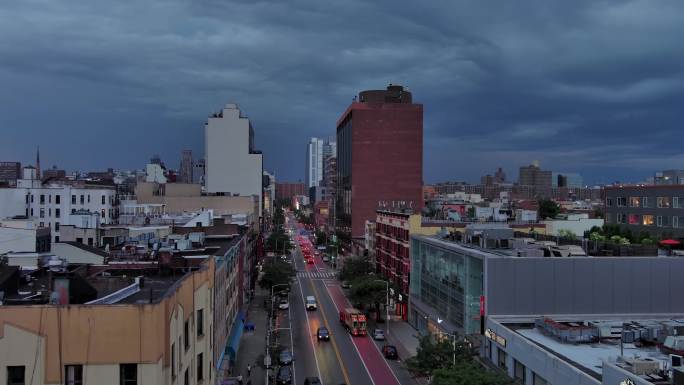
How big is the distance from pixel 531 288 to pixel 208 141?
155 m

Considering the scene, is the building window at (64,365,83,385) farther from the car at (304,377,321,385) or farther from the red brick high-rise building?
the red brick high-rise building

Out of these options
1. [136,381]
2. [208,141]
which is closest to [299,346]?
[136,381]

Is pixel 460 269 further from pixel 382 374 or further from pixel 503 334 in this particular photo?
pixel 503 334

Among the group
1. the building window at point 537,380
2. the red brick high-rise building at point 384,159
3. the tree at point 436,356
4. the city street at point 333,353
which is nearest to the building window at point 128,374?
the building window at point 537,380

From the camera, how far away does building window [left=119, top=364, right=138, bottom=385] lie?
20000mm

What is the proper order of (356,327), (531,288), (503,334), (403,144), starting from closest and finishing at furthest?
(503,334), (531,288), (356,327), (403,144)

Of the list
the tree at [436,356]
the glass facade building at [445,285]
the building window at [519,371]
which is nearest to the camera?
the building window at [519,371]

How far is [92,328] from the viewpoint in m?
19.8

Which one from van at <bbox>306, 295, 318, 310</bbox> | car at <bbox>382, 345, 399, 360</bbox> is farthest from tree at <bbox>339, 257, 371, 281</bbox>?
car at <bbox>382, 345, 399, 360</bbox>

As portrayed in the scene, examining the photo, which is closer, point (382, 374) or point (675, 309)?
point (675, 309)

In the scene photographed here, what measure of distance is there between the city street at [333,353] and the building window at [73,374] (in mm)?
33641

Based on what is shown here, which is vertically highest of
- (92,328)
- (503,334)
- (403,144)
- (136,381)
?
(403,144)

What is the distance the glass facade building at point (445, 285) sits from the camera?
52.0m

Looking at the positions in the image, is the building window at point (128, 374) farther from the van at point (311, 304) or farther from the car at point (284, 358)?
the van at point (311, 304)
